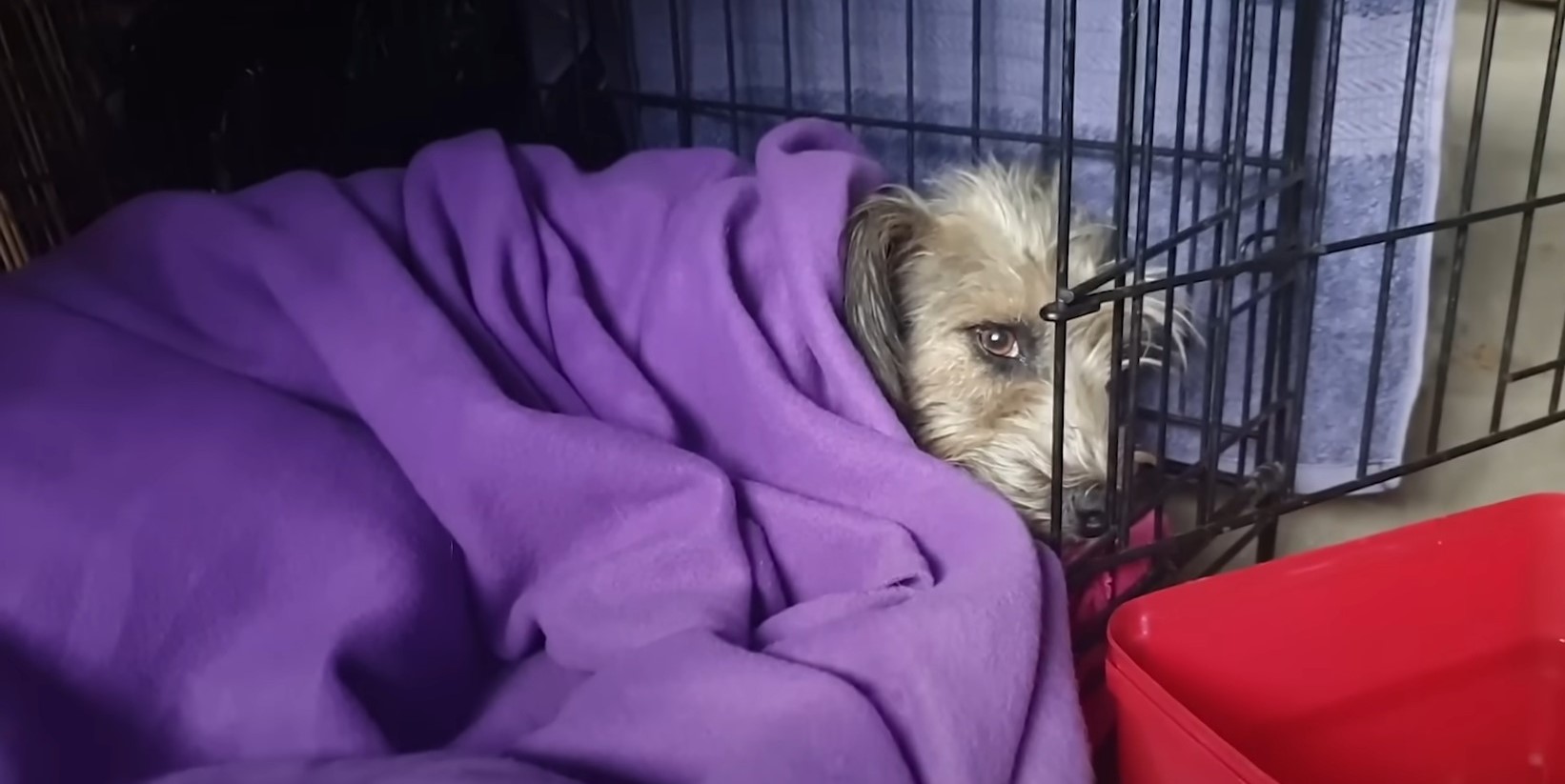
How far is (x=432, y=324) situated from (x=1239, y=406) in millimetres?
907

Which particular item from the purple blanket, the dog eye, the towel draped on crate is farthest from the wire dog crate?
the purple blanket

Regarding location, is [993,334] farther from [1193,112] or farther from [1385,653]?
[1385,653]

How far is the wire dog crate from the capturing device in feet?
4.25

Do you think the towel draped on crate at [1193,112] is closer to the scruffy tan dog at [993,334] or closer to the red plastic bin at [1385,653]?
the scruffy tan dog at [993,334]

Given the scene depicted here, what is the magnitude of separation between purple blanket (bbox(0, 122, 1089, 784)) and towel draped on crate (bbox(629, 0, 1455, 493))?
30cm

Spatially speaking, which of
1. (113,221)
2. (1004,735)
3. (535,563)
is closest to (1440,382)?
(1004,735)

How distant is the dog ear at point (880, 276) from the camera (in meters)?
1.20

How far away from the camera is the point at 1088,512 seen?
1.22 m

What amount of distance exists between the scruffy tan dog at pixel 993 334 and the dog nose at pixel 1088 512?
3 cm

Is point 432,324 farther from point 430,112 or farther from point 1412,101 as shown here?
point 1412,101

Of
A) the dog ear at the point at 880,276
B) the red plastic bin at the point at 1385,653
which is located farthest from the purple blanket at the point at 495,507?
the red plastic bin at the point at 1385,653

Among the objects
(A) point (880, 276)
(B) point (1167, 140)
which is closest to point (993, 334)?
(A) point (880, 276)

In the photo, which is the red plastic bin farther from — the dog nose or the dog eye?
the dog eye

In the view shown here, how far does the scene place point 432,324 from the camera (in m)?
1.10
